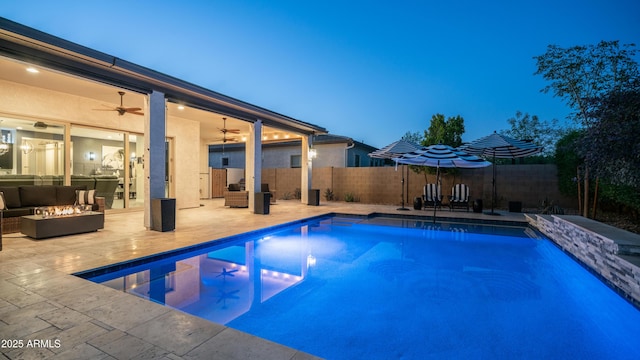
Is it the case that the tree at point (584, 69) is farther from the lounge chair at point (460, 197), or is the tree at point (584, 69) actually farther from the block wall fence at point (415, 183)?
the lounge chair at point (460, 197)

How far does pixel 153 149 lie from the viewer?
20.8 feet

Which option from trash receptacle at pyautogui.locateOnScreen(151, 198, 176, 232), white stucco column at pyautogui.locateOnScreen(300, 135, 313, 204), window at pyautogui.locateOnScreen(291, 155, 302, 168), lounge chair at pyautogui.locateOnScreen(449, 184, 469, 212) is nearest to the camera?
trash receptacle at pyautogui.locateOnScreen(151, 198, 176, 232)

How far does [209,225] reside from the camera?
705 cm

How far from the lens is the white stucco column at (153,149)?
20.6 feet

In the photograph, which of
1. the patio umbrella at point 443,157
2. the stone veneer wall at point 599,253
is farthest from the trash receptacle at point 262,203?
the stone veneer wall at point 599,253

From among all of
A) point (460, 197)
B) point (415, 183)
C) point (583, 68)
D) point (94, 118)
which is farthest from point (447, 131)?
point (94, 118)

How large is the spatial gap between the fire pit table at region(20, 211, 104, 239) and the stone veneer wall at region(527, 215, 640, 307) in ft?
27.4

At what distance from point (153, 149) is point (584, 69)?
10.7 metres

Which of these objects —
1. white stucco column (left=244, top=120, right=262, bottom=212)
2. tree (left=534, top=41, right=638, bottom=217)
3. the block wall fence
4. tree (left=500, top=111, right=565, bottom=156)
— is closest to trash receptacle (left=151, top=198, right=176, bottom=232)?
white stucco column (left=244, top=120, right=262, bottom=212)

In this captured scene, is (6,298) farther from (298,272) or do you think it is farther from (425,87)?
(425,87)

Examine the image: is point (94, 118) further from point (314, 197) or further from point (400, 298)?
point (400, 298)

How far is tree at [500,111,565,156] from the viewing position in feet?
59.4

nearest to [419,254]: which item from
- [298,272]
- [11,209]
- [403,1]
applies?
[298,272]

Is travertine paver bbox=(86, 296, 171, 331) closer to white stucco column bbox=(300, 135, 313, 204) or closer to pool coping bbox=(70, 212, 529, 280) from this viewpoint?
pool coping bbox=(70, 212, 529, 280)
